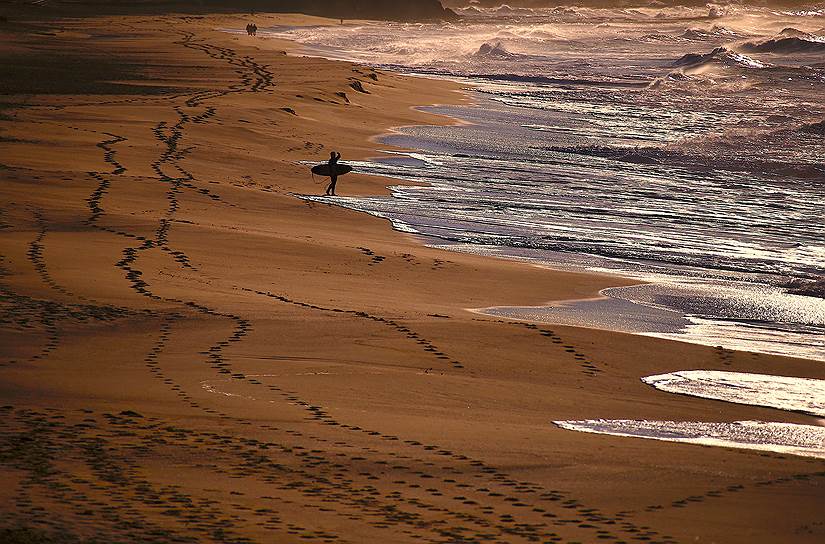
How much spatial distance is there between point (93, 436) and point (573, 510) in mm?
2746

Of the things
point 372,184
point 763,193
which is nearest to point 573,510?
point 372,184

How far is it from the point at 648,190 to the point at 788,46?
4937 cm

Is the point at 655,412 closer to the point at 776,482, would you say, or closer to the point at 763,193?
the point at 776,482

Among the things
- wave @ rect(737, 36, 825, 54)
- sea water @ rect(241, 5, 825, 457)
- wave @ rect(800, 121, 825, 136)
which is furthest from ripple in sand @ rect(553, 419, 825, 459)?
wave @ rect(737, 36, 825, 54)

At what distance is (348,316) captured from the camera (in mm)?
10688

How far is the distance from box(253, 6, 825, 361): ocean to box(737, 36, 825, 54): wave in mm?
13250

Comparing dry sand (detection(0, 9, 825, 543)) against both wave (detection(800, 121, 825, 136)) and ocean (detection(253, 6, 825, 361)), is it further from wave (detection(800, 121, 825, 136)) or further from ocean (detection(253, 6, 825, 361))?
wave (detection(800, 121, 825, 136))

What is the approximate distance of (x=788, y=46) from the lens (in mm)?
66062

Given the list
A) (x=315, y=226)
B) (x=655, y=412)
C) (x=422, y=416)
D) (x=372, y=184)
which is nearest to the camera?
(x=422, y=416)

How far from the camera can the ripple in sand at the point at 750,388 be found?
29.6 feet

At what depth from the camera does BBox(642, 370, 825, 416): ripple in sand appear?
29.6 feet

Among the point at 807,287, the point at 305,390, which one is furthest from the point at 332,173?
the point at 305,390

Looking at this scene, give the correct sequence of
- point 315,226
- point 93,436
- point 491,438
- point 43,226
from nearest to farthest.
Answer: point 93,436, point 491,438, point 43,226, point 315,226

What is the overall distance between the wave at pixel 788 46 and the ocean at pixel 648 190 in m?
13.3
